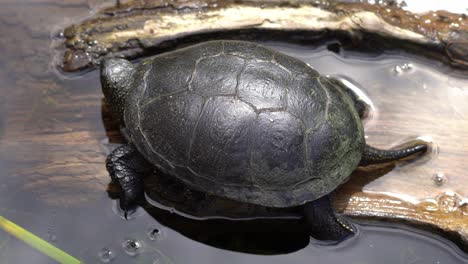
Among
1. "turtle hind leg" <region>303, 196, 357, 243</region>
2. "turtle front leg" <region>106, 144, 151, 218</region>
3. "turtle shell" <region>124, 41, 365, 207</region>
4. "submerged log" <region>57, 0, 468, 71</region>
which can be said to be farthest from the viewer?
"submerged log" <region>57, 0, 468, 71</region>

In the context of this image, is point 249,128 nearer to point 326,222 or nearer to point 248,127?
point 248,127

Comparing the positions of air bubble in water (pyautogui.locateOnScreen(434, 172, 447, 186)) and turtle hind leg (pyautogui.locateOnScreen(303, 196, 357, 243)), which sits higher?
air bubble in water (pyautogui.locateOnScreen(434, 172, 447, 186))

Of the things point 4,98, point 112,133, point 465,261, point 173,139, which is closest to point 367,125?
point 465,261

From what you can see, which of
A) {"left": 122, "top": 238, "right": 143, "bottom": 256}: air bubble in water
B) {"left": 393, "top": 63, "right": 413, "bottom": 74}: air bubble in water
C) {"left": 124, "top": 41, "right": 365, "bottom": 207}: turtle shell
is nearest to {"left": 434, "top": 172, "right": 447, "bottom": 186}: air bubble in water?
{"left": 124, "top": 41, "right": 365, "bottom": 207}: turtle shell

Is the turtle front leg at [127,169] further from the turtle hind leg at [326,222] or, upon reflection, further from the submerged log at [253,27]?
the turtle hind leg at [326,222]

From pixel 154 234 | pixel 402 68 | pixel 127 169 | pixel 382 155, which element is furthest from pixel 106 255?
pixel 402 68

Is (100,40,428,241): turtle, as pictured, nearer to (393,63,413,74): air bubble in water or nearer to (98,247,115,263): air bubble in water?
(98,247,115,263): air bubble in water
